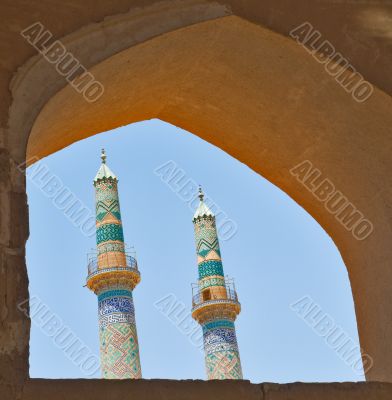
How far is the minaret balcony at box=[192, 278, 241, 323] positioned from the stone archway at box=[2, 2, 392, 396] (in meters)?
16.6

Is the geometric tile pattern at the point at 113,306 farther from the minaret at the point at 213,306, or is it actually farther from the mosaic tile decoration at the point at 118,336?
the minaret at the point at 213,306

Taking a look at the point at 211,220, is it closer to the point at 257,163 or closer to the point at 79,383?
the point at 257,163

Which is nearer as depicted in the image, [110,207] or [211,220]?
[110,207]

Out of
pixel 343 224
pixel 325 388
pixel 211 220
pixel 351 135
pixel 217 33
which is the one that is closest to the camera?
pixel 325 388

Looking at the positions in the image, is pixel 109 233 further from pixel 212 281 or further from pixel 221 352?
pixel 221 352

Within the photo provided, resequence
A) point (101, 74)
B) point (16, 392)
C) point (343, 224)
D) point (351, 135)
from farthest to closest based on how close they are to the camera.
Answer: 1. point (343, 224)
2. point (351, 135)
3. point (101, 74)
4. point (16, 392)

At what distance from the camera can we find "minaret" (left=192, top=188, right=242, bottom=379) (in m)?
20.1

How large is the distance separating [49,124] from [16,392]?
1.25 m

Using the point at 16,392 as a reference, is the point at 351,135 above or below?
above

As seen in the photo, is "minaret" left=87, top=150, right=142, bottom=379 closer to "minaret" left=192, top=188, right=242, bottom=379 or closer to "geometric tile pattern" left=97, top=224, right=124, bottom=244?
"geometric tile pattern" left=97, top=224, right=124, bottom=244

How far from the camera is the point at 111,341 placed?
17953mm

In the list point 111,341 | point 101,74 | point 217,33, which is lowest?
point 101,74

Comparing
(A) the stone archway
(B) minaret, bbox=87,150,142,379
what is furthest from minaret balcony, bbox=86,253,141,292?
(A) the stone archway

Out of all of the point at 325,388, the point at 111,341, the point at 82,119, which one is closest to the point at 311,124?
the point at 82,119
